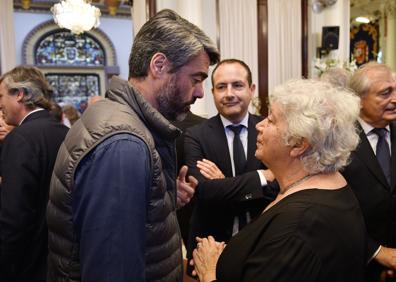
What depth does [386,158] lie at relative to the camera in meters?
1.92

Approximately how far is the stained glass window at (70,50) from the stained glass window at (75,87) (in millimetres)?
451

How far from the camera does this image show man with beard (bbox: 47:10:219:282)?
2.95 feet

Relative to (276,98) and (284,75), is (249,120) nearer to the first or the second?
(276,98)

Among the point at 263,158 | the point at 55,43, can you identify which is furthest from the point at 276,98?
the point at 55,43

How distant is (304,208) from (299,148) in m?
0.24

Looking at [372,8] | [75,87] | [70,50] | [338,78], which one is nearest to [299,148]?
[338,78]

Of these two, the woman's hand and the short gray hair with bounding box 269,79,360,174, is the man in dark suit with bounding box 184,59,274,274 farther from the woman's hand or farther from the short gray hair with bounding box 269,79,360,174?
the short gray hair with bounding box 269,79,360,174

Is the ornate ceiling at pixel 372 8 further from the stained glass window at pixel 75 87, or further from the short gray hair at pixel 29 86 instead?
the short gray hair at pixel 29 86

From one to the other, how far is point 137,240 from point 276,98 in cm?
72

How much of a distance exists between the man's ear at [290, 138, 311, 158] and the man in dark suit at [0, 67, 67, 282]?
1190mm

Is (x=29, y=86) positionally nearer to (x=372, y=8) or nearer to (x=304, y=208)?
(x=304, y=208)

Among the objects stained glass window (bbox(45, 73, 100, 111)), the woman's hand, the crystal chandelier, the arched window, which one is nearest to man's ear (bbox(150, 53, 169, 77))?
the woman's hand

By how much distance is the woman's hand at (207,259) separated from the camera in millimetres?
1360

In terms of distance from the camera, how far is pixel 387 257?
1676mm
